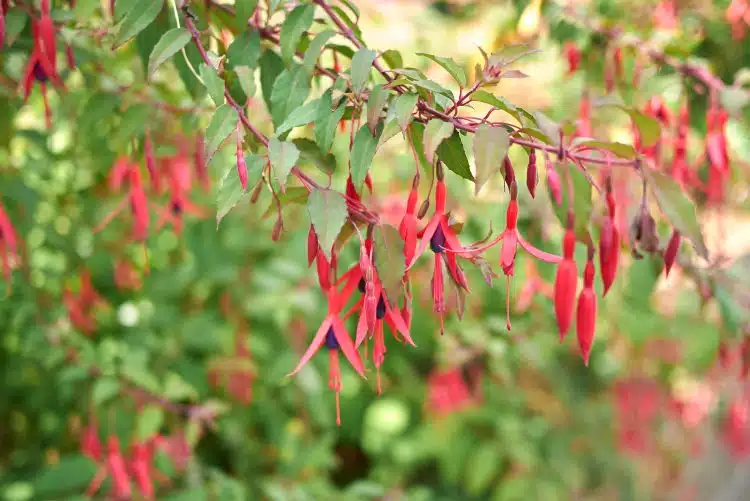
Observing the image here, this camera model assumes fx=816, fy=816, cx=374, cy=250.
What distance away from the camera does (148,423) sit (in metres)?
1.01

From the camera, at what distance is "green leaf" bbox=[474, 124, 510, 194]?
0.40m

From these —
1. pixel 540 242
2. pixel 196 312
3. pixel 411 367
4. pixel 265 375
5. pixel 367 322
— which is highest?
pixel 367 322

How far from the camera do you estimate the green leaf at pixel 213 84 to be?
0.50m

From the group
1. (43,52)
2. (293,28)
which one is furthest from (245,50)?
(43,52)

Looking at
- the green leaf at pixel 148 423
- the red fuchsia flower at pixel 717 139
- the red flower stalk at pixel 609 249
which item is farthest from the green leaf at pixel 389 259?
the green leaf at pixel 148 423

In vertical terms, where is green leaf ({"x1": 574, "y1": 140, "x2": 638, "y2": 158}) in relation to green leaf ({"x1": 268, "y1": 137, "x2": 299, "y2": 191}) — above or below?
above

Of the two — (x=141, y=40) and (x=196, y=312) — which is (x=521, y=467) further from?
(x=141, y=40)

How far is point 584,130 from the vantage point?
912mm

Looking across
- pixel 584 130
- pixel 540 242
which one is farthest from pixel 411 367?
pixel 584 130

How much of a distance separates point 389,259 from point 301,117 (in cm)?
11

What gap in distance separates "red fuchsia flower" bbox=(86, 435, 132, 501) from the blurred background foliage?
3 cm

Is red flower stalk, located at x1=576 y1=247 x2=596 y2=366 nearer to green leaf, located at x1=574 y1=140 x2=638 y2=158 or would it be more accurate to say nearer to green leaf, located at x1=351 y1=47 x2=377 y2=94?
green leaf, located at x1=574 y1=140 x2=638 y2=158

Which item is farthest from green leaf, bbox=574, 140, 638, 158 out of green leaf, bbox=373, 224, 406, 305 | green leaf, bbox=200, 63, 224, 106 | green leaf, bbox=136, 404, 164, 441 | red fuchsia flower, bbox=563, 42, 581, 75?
green leaf, bbox=136, 404, 164, 441

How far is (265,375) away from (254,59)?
98cm
